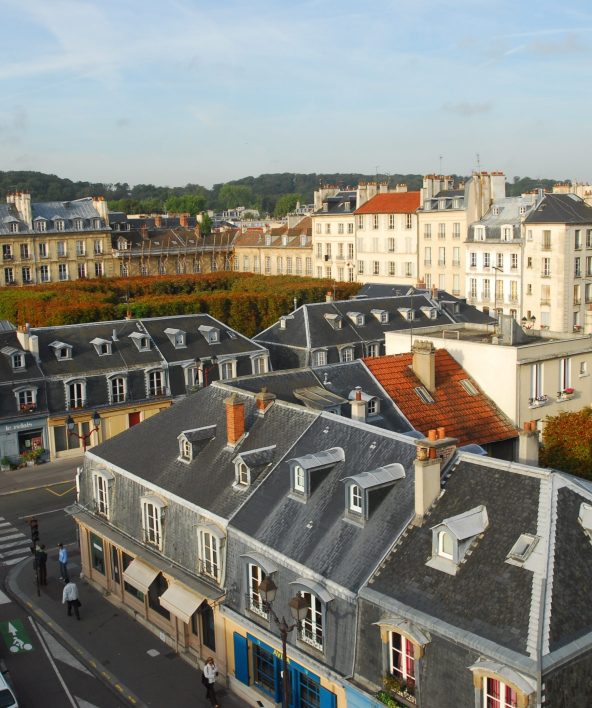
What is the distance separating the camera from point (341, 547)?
18.7 m

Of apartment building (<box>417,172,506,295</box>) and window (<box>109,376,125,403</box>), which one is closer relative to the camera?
window (<box>109,376,125,403</box>)

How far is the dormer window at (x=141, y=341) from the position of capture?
155 feet

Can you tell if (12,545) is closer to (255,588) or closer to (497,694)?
(255,588)

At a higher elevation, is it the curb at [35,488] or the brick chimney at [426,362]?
the brick chimney at [426,362]

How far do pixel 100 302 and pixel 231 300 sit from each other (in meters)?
9.19

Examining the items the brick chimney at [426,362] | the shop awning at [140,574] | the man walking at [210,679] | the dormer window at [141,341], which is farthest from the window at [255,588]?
the dormer window at [141,341]

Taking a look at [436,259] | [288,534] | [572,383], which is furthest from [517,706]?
[436,259]

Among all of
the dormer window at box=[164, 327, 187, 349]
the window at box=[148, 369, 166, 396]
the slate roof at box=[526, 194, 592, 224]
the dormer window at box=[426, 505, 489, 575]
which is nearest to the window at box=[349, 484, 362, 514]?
the dormer window at box=[426, 505, 489, 575]

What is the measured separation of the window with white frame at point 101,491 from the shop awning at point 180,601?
15.9ft

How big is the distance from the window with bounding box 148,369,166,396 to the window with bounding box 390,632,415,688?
1260 inches

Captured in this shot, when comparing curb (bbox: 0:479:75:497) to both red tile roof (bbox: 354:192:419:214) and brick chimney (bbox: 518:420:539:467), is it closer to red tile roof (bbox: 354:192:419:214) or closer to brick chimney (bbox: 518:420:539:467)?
brick chimney (bbox: 518:420:539:467)

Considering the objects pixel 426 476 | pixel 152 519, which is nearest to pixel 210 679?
pixel 152 519

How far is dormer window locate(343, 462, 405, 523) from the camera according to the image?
1873 cm

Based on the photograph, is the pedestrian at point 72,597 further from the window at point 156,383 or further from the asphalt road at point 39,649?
the window at point 156,383
